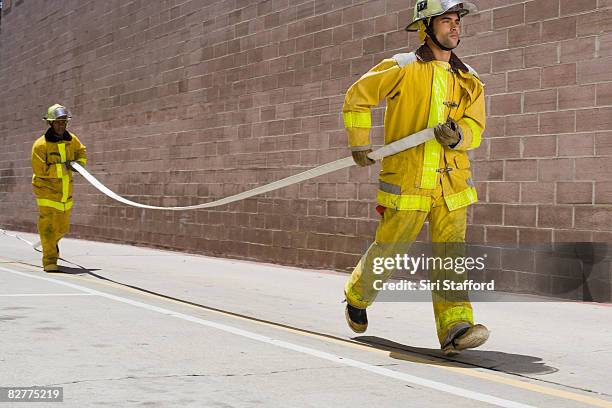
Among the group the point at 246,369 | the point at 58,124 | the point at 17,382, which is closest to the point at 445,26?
the point at 246,369

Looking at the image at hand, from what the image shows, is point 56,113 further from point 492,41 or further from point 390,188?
point 390,188

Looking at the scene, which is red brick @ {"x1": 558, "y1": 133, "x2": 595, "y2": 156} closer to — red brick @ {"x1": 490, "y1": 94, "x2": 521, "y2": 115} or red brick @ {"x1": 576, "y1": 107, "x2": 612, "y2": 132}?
red brick @ {"x1": 576, "y1": 107, "x2": 612, "y2": 132}

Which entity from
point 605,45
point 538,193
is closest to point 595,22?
point 605,45

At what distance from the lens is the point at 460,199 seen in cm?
566

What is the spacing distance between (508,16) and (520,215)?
217 centimetres

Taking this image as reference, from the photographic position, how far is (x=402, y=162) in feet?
18.5

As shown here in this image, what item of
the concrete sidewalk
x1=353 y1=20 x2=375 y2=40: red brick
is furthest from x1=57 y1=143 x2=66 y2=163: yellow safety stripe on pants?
x1=353 y1=20 x2=375 y2=40: red brick

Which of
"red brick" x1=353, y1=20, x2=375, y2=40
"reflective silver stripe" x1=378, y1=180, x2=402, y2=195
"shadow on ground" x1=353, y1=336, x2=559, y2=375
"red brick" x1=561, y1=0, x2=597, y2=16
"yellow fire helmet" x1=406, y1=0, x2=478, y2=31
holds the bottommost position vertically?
"shadow on ground" x1=353, y1=336, x2=559, y2=375

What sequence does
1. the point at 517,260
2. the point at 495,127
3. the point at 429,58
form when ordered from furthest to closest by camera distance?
1. the point at 495,127
2. the point at 517,260
3. the point at 429,58

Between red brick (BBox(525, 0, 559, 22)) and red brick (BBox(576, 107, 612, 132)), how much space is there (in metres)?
1.12

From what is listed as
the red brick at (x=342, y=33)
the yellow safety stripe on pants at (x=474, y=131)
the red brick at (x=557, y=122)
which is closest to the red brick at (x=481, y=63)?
the red brick at (x=557, y=122)

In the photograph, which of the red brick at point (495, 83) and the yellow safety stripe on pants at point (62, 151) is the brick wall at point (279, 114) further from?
the yellow safety stripe on pants at point (62, 151)

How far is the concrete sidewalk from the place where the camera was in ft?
14.6

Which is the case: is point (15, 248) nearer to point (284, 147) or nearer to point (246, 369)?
point (284, 147)
